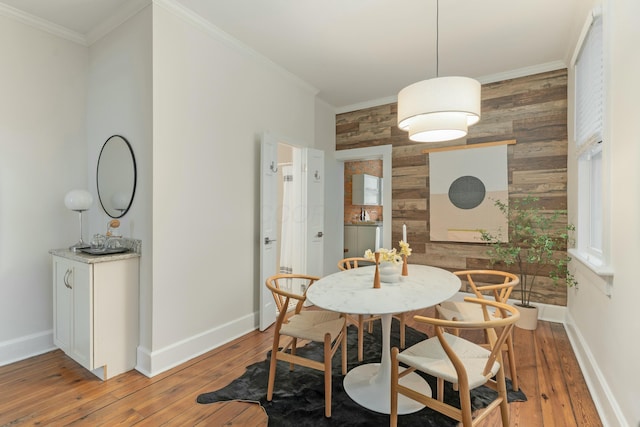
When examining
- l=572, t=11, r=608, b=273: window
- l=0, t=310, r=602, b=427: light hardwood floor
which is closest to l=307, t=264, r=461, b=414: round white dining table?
l=0, t=310, r=602, b=427: light hardwood floor

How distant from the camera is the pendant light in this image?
192 centimetres

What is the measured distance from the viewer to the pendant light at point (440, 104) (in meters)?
1.92

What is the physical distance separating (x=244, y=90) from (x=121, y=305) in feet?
7.23

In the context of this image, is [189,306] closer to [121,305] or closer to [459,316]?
[121,305]

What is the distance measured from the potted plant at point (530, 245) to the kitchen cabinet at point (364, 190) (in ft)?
8.19

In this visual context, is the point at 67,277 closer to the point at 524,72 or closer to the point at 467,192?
the point at 467,192

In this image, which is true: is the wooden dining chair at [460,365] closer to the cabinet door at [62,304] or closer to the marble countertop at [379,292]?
the marble countertop at [379,292]

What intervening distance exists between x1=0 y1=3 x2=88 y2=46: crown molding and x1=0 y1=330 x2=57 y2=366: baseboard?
8.66 ft

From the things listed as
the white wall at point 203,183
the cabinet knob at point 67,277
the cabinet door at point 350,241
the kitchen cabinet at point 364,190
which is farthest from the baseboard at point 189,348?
the kitchen cabinet at point 364,190

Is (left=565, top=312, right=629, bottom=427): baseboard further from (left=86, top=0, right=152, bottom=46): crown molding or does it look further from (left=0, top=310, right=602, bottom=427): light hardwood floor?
(left=86, top=0, right=152, bottom=46): crown molding

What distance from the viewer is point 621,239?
1786 millimetres

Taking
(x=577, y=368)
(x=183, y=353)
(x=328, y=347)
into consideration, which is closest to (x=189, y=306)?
(x=183, y=353)

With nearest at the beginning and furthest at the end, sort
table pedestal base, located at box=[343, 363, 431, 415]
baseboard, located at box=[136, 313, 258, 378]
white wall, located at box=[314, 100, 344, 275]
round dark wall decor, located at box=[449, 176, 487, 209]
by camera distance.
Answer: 1. table pedestal base, located at box=[343, 363, 431, 415]
2. baseboard, located at box=[136, 313, 258, 378]
3. round dark wall decor, located at box=[449, 176, 487, 209]
4. white wall, located at box=[314, 100, 344, 275]

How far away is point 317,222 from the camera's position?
4.18 meters
